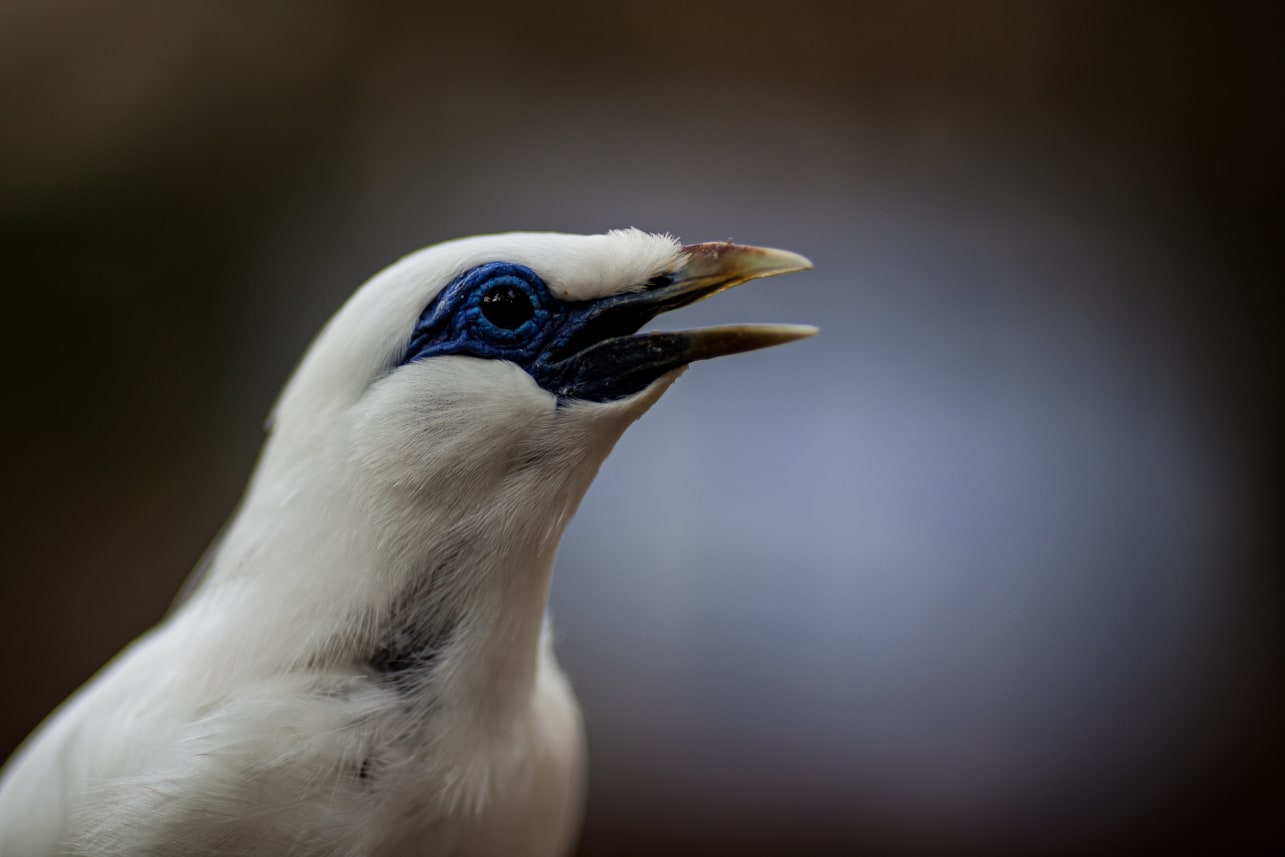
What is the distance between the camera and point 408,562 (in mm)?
589

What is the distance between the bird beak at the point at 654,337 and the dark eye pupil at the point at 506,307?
30 mm

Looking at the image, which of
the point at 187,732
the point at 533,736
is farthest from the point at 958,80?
the point at 187,732

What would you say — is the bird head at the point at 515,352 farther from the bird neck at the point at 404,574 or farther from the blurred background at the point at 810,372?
the blurred background at the point at 810,372

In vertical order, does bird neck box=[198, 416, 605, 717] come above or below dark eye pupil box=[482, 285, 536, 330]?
below

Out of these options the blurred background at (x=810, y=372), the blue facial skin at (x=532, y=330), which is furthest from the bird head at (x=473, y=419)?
the blurred background at (x=810, y=372)

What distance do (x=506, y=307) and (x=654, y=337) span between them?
0.09m

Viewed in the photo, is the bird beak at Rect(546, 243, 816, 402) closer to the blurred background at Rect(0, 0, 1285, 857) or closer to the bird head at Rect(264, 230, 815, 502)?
the bird head at Rect(264, 230, 815, 502)

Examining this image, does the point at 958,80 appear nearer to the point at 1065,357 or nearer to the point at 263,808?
the point at 1065,357

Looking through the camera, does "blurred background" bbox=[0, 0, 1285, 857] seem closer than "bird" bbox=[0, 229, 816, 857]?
No

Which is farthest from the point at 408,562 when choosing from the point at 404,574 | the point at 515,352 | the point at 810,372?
the point at 810,372

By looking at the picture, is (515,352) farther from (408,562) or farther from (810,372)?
(810,372)

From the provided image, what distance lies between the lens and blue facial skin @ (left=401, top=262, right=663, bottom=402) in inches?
23.9

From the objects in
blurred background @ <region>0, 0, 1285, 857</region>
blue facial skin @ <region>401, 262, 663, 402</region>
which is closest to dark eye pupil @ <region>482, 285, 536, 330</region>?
blue facial skin @ <region>401, 262, 663, 402</region>

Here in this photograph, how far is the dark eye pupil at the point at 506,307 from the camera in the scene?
608 mm
